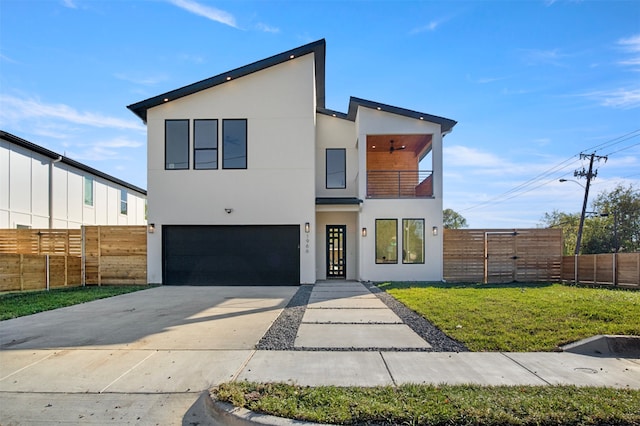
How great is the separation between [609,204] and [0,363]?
149 feet

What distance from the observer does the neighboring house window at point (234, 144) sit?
1365 centimetres

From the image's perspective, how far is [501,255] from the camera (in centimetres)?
1428

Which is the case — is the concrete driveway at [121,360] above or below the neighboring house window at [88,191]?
below

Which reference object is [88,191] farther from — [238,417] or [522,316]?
[522,316]

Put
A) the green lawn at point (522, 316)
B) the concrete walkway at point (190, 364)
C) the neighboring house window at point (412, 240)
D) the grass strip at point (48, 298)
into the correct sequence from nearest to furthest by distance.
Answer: the concrete walkway at point (190, 364), the green lawn at point (522, 316), the grass strip at point (48, 298), the neighboring house window at point (412, 240)

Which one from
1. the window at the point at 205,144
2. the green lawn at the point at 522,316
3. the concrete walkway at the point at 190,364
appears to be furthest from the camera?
the window at the point at 205,144

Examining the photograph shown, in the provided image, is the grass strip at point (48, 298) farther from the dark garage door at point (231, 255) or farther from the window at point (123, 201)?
the window at point (123, 201)

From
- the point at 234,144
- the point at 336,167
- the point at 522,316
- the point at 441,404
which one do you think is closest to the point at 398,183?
the point at 336,167

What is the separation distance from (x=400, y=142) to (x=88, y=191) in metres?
17.6

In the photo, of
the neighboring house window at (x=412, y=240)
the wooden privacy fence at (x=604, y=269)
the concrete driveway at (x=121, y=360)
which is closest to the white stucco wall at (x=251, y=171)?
the neighboring house window at (x=412, y=240)

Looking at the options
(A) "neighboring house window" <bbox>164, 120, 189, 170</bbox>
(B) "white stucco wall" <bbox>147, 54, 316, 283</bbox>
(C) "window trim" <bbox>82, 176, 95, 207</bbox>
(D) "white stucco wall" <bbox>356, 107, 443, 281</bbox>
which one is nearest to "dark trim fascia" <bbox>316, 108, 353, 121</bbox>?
(D) "white stucco wall" <bbox>356, 107, 443, 281</bbox>

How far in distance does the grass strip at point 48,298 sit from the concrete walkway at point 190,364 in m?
1.08

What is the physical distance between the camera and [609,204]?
1421 inches

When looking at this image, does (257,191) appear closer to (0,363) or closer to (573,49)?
(0,363)
